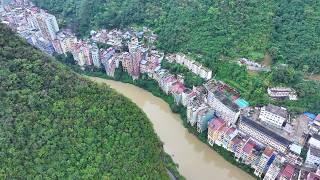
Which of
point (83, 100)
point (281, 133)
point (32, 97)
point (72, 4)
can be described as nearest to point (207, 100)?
point (281, 133)

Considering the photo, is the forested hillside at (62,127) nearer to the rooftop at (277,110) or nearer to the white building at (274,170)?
the white building at (274,170)

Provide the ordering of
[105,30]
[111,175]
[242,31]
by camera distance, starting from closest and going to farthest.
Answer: [111,175]
[242,31]
[105,30]

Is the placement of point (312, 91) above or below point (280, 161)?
above

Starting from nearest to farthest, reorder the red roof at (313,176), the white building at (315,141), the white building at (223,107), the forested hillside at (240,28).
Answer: the red roof at (313,176), the white building at (315,141), the white building at (223,107), the forested hillside at (240,28)

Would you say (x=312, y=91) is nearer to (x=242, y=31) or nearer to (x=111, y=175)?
(x=242, y=31)

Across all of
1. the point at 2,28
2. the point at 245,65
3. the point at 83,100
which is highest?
the point at 2,28

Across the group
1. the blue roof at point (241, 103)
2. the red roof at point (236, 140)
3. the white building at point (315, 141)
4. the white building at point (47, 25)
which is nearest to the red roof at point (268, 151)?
the red roof at point (236, 140)

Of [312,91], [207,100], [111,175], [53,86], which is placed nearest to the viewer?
[111,175]
